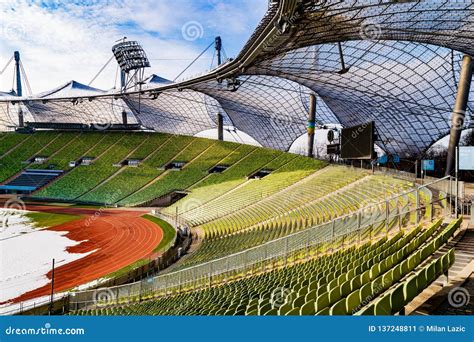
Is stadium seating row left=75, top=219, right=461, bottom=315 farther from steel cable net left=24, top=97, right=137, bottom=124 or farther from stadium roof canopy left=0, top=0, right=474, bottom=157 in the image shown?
steel cable net left=24, top=97, right=137, bottom=124

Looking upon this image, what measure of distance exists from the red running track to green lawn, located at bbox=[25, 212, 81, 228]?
45.1 inches

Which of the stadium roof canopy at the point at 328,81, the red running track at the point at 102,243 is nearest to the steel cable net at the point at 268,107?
the stadium roof canopy at the point at 328,81

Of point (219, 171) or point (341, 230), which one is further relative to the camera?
point (219, 171)

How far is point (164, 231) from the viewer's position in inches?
1294

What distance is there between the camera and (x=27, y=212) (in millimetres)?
43344

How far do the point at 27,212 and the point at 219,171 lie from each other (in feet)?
78.1

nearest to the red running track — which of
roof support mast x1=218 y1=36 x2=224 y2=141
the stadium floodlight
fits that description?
roof support mast x1=218 y1=36 x2=224 y2=141

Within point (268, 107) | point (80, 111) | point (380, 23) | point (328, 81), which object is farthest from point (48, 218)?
point (380, 23)

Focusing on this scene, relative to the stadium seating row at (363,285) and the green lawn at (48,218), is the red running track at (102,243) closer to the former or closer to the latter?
the green lawn at (48,218)

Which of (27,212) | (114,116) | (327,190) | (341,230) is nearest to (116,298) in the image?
(341,230)

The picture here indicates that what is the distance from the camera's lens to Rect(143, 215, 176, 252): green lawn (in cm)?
2768

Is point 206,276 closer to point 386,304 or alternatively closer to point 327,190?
point 386,304

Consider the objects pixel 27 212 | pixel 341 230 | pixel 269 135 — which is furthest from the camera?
pixel 269 135

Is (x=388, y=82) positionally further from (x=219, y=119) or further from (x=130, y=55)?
(x=130, y=55)
